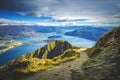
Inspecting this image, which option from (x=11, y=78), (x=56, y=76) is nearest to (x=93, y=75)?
(x=56, y=76)

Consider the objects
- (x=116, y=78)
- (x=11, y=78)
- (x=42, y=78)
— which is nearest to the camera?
(x=116, y=78)

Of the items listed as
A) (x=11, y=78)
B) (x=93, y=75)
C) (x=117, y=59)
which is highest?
(x=117, y=59)

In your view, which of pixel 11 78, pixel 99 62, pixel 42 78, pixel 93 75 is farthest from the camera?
pixel 11 78

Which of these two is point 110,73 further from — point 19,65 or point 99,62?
point 19,65

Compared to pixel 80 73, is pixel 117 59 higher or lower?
higher

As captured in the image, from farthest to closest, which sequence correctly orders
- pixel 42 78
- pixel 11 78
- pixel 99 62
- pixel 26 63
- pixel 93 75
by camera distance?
pixel 26 63 → pixel 11 78 → pixel 99 62 → pixel 42 78 → pixel 93 75

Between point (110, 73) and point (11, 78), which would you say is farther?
point (11, 78)

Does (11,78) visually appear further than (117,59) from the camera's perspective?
Yes

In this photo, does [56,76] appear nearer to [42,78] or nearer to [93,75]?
[42,78]

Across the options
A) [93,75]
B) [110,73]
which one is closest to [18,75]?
[93,75]
